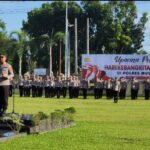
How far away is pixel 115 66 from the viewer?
46.4 m

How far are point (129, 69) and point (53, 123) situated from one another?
3106 centimetres

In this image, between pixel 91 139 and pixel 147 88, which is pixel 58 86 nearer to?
pixel 147 88

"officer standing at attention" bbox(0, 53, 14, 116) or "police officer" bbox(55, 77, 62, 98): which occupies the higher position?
"officer standing at attention" bbox(0, 53, 14, 116)

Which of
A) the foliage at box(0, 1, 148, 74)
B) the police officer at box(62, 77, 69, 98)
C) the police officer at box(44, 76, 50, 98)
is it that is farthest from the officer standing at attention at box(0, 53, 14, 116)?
the foliage at box(0, 1, 148, 74)

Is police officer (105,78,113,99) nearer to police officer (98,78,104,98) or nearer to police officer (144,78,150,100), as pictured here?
police officer (98,78,104,98)

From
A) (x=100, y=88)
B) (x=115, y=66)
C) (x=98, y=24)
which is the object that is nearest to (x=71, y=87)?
(x=100, y=88)

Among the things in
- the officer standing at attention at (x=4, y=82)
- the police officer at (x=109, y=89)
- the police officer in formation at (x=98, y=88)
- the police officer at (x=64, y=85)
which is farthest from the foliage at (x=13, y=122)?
the police officer at (x=64, y=85)

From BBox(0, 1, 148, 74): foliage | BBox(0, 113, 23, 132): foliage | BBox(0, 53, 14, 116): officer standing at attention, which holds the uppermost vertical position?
BBox(0, 1, 148, 74): foliage

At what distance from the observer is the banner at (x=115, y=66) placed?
4619cm

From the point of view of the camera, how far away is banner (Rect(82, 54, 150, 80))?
46.2 meters

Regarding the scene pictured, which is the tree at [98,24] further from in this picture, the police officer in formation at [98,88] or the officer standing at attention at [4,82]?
the officer standing at attention at [4,82]

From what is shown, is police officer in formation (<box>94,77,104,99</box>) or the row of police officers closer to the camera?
the row of police officers

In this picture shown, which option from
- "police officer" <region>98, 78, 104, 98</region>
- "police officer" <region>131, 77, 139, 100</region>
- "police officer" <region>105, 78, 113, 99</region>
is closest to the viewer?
"police officer" <region>131, 77, 139, 100</region>

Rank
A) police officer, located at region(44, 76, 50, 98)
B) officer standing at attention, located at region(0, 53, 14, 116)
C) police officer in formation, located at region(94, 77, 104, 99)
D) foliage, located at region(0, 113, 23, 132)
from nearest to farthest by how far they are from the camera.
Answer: foliage, located at region(0, 113, 23, 132), officer standing at attention, located at region(0, 53, 14, 116), police officer in formation, located at region(94, 77, 104, 99), police officer, located at region(44, 76, 50, 98)
